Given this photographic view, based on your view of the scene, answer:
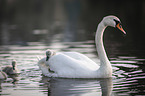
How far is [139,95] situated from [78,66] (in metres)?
2.69

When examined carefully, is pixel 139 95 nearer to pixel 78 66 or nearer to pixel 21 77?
pixel 78 66

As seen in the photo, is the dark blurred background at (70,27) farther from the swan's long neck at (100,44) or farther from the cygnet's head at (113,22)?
A: the cygnet's head at (113,22)

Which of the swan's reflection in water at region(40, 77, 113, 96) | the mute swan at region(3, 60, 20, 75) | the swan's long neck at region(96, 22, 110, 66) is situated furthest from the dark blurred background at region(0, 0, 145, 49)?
the swan's reflection in water at region(40, 77, 113, 96)

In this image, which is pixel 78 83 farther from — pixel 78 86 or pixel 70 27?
pixel 70 27

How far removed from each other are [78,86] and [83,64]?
123 cm

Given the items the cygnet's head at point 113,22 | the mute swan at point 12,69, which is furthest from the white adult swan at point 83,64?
the mute swan at point 12,69

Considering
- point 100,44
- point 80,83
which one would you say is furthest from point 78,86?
point 100,44

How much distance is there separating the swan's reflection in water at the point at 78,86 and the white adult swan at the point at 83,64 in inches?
8.7

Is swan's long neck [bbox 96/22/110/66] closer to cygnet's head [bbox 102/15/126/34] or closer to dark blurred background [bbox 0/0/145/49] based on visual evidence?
cygnet's head [bbox 102/15/126/34]

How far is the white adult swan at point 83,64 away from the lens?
1170 cm

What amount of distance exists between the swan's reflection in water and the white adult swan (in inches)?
8.7

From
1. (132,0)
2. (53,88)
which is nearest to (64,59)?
(53,88)

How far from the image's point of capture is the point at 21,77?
40.8ft

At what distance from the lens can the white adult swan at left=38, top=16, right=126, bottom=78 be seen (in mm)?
11703
